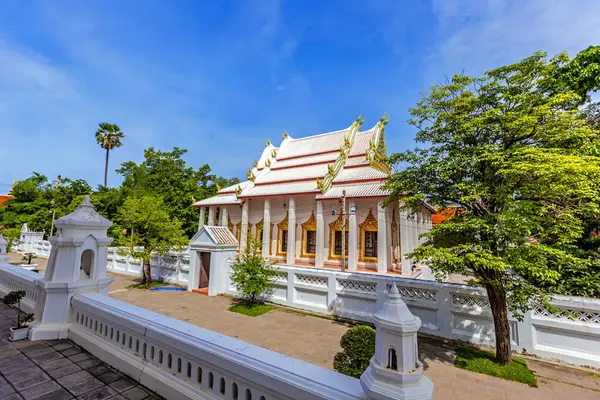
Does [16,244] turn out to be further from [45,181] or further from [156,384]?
[156,384]

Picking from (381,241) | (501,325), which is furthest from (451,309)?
(381,241)

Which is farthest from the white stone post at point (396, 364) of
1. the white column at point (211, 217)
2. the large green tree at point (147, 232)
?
the white column at point (211, 217)

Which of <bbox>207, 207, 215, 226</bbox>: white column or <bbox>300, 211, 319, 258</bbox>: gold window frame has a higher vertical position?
<bbox>207, 207, 215, 226</bbox>: white column

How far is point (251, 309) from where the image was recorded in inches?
320

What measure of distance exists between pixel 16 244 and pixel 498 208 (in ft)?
101

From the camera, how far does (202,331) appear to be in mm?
2779

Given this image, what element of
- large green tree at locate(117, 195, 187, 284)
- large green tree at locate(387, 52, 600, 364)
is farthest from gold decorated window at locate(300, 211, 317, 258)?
large green tree at locate(387, 52, 600, 364)

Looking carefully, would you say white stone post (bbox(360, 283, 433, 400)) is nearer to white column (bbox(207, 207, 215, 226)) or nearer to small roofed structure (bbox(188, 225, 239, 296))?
small roofed structure (bbox(188, 225, 239, 296))

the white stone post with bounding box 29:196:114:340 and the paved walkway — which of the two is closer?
the paved walkway

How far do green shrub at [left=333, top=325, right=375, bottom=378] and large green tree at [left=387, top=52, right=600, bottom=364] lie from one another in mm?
1936

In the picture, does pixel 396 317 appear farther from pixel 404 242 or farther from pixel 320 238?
pixel 320 238

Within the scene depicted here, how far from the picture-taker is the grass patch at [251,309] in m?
7.82

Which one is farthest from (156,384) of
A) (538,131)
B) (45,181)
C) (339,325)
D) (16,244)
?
(45,181)

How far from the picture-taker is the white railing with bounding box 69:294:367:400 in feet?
6.47
